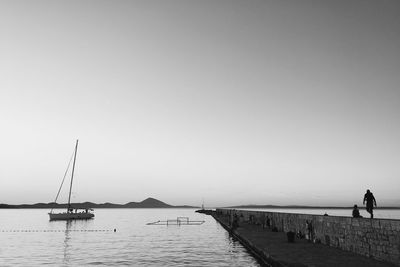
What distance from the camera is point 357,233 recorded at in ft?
60.2

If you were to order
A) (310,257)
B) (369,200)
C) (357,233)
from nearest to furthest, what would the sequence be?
(310,257), (357,233), (369,200)

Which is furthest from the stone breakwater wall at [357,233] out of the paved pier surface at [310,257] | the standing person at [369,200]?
the standing person at [369,200]

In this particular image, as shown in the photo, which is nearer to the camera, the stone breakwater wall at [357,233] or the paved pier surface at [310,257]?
the stone breakwater wall at [357,233]

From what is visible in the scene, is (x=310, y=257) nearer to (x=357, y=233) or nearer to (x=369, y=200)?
(x=357, y=233)

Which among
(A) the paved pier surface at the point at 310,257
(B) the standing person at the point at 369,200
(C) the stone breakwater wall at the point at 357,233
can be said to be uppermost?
(B) the standing person at the point at 369,200

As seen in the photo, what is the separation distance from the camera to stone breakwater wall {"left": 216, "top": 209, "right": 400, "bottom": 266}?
14.8 meters

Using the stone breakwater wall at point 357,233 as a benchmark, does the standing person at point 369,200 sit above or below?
above

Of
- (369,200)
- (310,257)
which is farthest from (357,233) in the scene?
(369,200)

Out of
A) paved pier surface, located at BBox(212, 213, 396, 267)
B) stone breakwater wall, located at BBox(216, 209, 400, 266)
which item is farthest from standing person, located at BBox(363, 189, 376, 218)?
paved pier surface, located at BBox(212, 213, 396, 267)

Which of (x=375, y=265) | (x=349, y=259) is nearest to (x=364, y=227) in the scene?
(x=349, y=259)

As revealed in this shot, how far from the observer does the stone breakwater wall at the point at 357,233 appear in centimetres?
1484

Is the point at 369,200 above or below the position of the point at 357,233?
above

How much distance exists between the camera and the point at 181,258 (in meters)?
27.9

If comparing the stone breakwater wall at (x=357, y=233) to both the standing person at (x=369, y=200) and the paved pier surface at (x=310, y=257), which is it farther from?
the standing person at (x=369, y=200)
